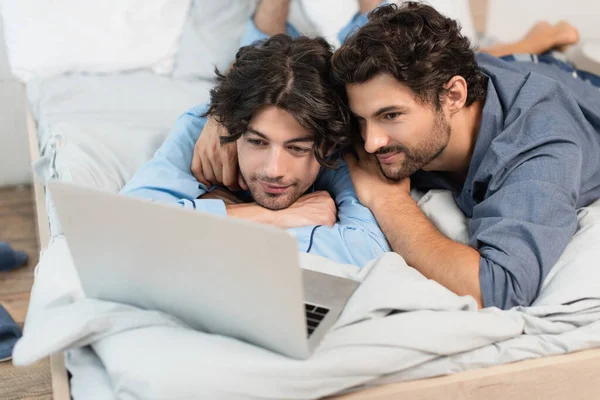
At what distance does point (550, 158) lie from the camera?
1.23 metres

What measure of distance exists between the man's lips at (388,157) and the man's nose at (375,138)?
4 centimetres

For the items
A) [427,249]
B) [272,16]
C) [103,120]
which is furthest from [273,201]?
[272,16]

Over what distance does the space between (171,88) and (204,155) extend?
729 millimetres

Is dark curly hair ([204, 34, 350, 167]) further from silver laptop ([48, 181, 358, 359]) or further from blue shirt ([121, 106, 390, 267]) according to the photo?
silver laptop ([48, 181, 358, 359])

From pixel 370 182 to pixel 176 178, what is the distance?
1.35 feet

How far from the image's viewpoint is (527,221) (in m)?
1.17

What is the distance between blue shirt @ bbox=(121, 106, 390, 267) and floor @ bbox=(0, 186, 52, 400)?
0.45m

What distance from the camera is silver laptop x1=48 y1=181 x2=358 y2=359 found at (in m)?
0.80

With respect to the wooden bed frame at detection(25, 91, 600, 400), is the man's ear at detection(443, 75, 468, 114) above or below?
above

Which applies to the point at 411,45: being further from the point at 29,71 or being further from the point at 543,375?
the point at 29,71

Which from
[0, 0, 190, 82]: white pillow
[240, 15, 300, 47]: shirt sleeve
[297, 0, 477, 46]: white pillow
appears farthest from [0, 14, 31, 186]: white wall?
[297, 0, 477, 46]: white pillow

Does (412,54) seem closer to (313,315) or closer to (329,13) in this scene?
(313,315)

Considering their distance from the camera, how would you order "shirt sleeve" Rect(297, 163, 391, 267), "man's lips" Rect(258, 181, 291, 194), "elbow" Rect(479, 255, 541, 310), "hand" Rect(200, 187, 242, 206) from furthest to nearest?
"hand" Rect(200, 187, 242, 206) < "man's lips" Rect(258, 181, 291, 194) < "shirt sleeve" Rect(297, 163, 391, 267) < "elbow" Rect(479, 255, 541, 310)

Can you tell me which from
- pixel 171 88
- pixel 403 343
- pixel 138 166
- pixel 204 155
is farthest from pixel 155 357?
pixel 171 88
